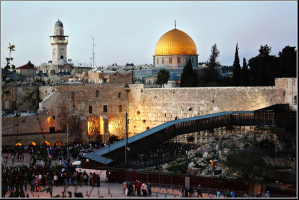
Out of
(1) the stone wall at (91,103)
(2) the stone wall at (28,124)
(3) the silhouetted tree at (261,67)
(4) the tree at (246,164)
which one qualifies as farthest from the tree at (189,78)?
(4) the tree at (246,164)

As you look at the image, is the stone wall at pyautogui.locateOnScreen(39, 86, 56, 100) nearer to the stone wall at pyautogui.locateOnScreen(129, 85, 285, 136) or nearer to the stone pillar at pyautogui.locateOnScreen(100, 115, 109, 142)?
the stone pillar at pyautogui.locateOnScreen(100, 115, 109, 142)

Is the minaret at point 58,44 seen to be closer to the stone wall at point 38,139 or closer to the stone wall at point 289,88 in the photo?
the stone wall at point 38,139

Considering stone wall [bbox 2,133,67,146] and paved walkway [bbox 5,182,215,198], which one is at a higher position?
stone wall [bbox 2,133,67,146]

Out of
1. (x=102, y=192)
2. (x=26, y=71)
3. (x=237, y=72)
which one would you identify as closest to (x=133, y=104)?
(x=237, y=72)

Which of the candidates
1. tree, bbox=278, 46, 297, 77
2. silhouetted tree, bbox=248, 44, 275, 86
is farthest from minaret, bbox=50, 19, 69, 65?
tree, bbox=278, 46, 297, 77

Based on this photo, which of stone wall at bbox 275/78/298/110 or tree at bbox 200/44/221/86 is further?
tree at bbox 200/44/221/86

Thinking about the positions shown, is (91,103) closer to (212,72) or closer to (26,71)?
(26,71)
